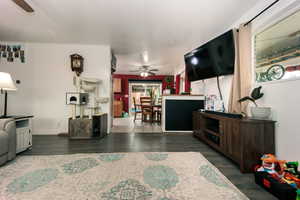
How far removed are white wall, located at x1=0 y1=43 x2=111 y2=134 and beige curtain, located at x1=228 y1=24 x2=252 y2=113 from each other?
2837mm

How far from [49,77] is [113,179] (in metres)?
3.19

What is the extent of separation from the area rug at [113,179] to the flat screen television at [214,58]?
1.61 meters

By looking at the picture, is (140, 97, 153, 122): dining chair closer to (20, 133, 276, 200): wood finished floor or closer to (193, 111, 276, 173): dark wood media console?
(20, 133, 276, 200): wood finished floor

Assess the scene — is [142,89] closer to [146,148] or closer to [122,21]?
[122,21]

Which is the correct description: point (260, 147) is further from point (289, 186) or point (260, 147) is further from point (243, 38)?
point (243, 38)

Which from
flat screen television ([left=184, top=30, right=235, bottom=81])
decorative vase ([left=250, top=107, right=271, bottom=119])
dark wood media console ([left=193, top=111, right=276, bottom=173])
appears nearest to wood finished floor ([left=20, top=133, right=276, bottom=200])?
dark wood media console ([left=193, top=111, right=276, bottom=173])

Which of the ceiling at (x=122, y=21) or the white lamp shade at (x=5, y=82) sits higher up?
the ceiling at (x=122, y=21)

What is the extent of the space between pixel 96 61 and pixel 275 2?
3402mm

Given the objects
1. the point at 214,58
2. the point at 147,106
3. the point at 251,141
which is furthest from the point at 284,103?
the point at 147,106

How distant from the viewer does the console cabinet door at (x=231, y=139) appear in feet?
5.03

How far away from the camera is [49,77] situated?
10.3 feet

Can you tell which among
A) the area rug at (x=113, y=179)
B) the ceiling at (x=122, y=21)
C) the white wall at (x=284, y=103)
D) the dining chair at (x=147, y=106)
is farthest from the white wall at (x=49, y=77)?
the white wall at (x=284, y=103)

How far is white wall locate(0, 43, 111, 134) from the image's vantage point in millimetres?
3033

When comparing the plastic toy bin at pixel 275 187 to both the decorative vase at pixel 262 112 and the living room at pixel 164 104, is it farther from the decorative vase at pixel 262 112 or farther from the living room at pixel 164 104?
the decorative vase at pixel 262 112
